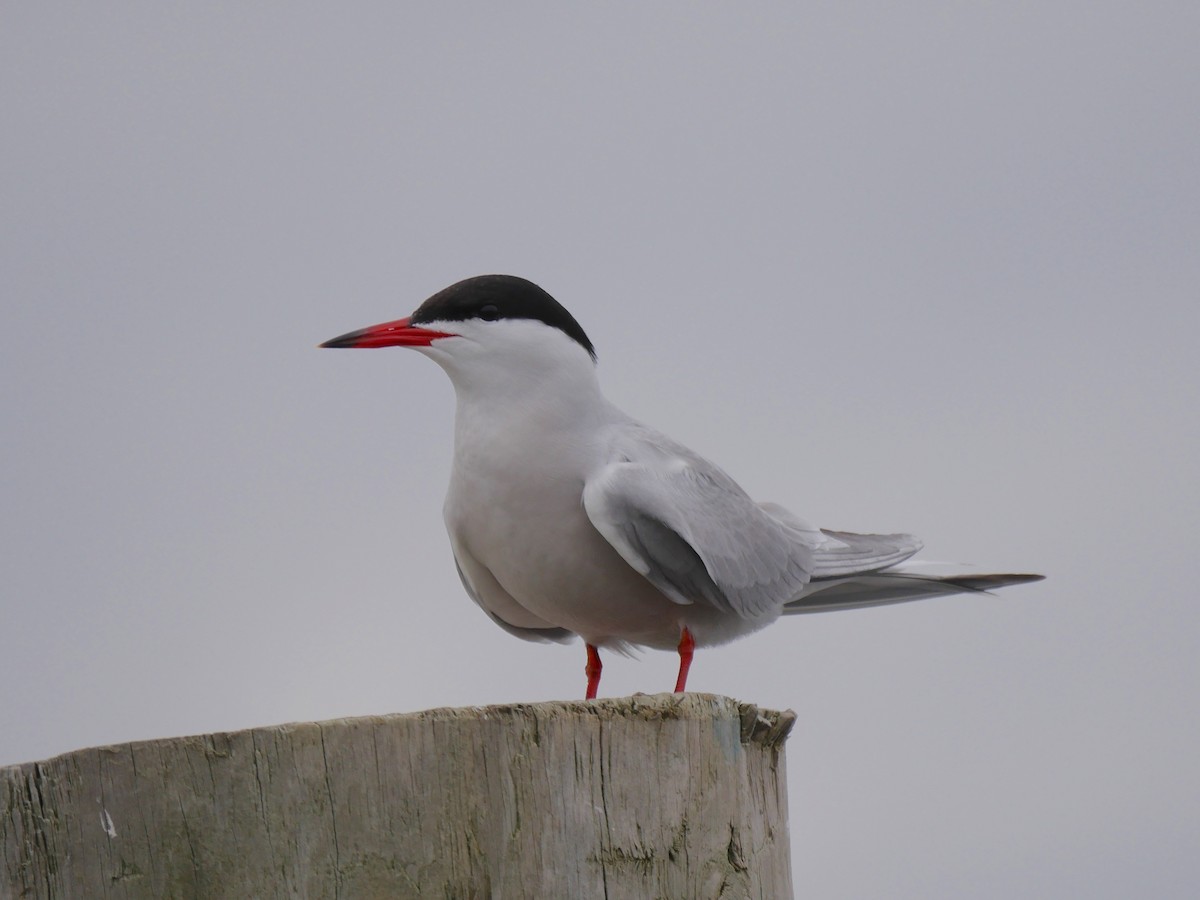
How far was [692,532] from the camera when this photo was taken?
5.01 meters

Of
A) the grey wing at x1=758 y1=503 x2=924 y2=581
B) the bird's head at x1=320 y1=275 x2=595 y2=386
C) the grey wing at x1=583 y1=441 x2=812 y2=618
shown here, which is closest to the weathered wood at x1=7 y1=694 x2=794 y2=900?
the grey wing at x1=583 y1=441 x2=812 y2=618

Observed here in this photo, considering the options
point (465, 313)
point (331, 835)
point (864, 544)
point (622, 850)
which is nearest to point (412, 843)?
point (331, 835)

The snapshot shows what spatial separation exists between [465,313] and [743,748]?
232 cm

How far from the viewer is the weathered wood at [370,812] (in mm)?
2840

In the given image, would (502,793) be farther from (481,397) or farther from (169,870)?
(481,397)

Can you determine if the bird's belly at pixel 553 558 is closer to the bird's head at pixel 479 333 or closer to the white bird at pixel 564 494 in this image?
the white bird at pixel 564 494

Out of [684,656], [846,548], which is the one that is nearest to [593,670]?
[684,656]

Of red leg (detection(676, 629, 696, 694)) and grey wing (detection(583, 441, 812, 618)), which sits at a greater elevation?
grey wing (detection(583, 441, 812, 618))

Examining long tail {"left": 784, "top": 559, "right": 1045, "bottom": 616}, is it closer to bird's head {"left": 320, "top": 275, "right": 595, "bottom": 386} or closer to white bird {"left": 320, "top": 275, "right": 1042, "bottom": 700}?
white bird {"left": 320, "top": 275, "right": 1042, "bottom": 700}

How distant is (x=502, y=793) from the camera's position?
9.37 ft

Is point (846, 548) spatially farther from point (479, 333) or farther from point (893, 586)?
point (479, 333)

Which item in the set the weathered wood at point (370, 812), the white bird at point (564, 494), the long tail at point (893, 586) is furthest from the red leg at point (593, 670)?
the weathered wood at point (370, 812)

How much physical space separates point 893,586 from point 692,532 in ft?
5.18

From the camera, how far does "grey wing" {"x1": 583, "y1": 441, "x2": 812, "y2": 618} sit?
16.0ft
